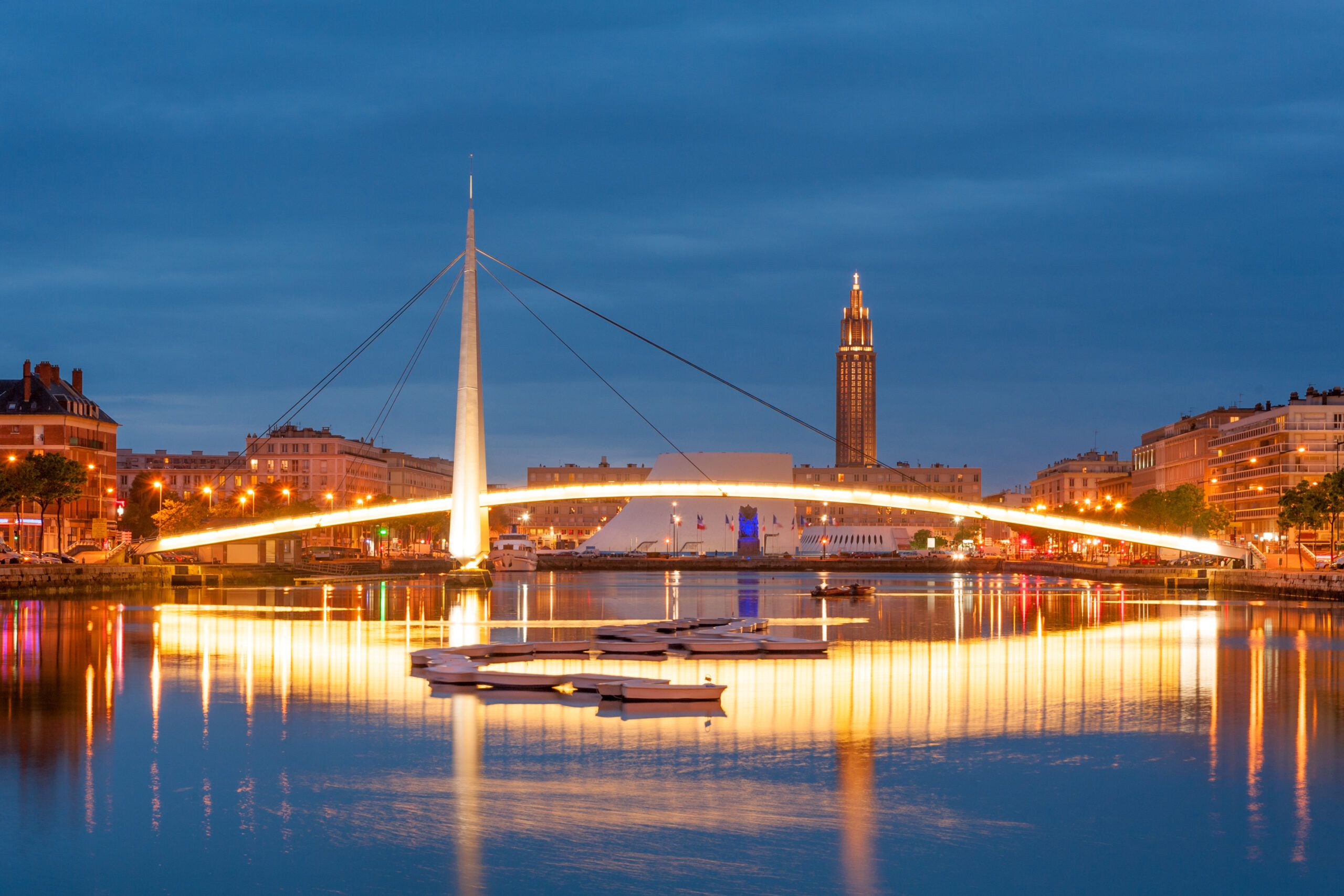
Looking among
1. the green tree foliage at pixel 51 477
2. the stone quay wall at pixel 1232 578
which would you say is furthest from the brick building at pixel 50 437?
the stone quay wall at pixel 1232 578

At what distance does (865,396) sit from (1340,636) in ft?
520

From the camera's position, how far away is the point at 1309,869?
9.21 m

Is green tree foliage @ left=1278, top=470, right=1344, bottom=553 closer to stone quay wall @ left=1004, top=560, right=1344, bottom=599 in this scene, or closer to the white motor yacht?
stone quay wall @ left=1004, top=560, right=1344, bottom=599

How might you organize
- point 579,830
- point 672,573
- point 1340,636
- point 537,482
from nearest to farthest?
point 579,830, point 1340,636, point 672,573, point 537,482

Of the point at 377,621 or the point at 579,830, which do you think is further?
the point at 377,621

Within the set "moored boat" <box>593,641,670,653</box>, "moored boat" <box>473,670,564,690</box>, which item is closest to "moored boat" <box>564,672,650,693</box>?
"moored boat" <box>473,670,564,690</box>

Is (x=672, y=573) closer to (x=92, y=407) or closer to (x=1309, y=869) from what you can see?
(x=92, y=407)

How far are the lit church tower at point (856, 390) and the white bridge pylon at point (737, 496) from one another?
401 ft

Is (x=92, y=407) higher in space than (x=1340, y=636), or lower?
higher

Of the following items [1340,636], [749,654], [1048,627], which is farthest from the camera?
[1048,627]

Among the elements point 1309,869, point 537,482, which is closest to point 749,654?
point 1309,869

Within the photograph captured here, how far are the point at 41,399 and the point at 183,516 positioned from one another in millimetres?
8910

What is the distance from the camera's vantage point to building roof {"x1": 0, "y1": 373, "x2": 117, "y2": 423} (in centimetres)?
7275

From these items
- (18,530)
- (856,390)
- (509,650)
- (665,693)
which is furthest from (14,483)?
(856,390)
